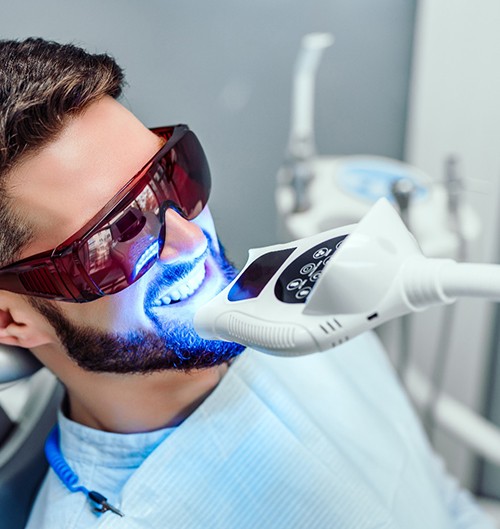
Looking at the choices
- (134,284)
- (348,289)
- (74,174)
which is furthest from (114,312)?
(348,289)

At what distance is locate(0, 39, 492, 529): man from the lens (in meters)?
0.71

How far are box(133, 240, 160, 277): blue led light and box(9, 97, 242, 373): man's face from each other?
0.01 metres

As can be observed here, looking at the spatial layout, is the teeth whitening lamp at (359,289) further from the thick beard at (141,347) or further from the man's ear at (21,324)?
the man's ear at (21,324)

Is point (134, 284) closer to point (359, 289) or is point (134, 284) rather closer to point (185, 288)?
point (185, 288)

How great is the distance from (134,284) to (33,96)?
0.68 feet

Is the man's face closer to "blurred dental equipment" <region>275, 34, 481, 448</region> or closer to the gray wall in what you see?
the gray wall

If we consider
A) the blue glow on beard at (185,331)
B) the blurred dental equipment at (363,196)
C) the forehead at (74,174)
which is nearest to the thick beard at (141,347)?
the blue glow on beard at (185,331)

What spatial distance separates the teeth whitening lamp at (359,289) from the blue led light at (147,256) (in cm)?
15

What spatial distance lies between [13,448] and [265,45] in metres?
0.64

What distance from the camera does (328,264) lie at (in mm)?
569

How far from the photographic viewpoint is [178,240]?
2.50 ft

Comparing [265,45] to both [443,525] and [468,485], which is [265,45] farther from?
[468,485]

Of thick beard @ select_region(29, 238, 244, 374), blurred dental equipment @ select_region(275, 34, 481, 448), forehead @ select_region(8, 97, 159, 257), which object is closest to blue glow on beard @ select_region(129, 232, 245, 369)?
thick beard @ select_region(29, 238, 244, 374)

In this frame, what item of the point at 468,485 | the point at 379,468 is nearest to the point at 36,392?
the point at 379,468
